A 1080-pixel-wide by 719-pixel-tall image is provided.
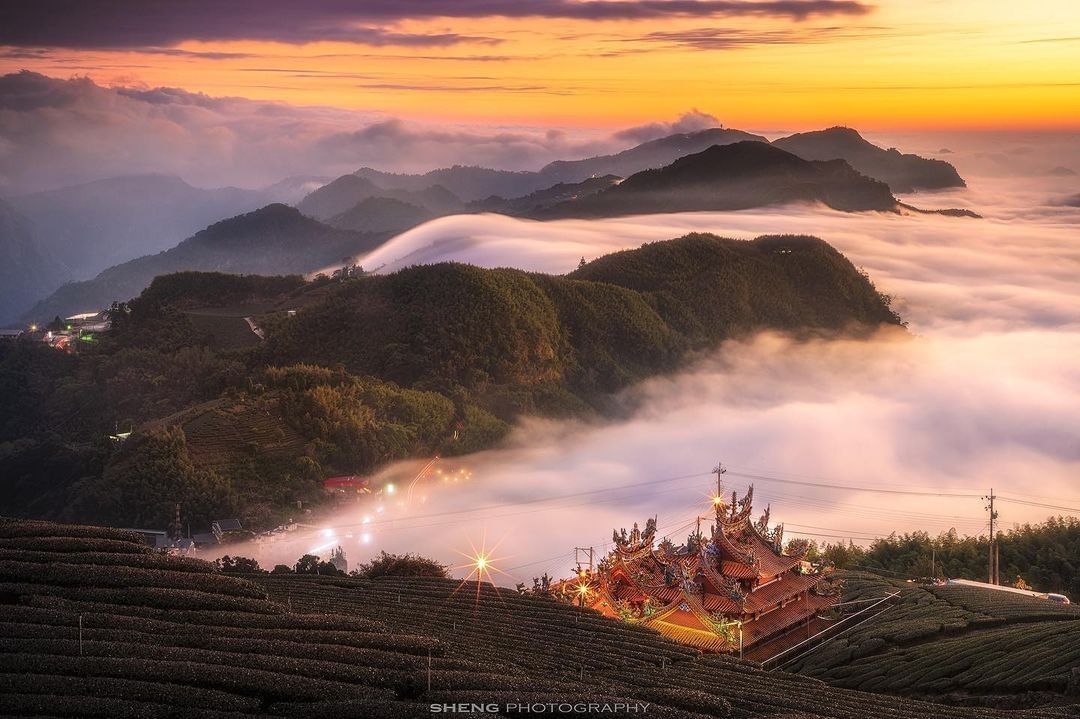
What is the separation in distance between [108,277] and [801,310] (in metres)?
78.9

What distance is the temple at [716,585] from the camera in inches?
797

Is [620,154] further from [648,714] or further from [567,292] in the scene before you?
[648,714]

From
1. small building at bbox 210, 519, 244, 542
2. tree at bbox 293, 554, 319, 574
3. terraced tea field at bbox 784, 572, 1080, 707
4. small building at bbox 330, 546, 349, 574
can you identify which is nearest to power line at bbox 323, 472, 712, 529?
small building at bbox 210, 519, 244, 542

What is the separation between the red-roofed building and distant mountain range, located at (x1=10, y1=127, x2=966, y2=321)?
87914 mm

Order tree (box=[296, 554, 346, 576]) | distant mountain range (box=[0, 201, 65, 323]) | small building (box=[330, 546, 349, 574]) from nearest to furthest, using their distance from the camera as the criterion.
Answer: tree (box=[296, 554, 346, 576]) → small building (box=[330, 546, 349, 574]) → distant mountain range (box=[0, 201, 65, 323])

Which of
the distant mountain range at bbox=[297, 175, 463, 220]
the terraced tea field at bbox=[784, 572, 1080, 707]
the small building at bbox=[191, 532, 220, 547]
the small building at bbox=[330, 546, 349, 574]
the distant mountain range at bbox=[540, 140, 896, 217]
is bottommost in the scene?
the terraced tea field at bbox=[784, 572, 1080, 707]

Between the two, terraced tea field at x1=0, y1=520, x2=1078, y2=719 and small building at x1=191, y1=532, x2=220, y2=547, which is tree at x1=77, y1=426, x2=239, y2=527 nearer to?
small building at x1=191, y1=532, x2=220, y2=547

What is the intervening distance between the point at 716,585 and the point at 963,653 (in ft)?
16.4

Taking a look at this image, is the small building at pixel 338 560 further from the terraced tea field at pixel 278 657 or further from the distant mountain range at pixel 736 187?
the distant mountain range at pixel 736 187

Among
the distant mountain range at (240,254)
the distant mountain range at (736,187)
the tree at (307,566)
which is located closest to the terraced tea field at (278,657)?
the tree at (307,566)

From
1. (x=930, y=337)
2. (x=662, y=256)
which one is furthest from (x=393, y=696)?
(x=930, y=337)

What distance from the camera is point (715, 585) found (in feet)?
67.8

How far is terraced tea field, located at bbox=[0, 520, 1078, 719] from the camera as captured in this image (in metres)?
8.55

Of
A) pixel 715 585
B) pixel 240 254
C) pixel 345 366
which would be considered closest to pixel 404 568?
pixel 715 585
